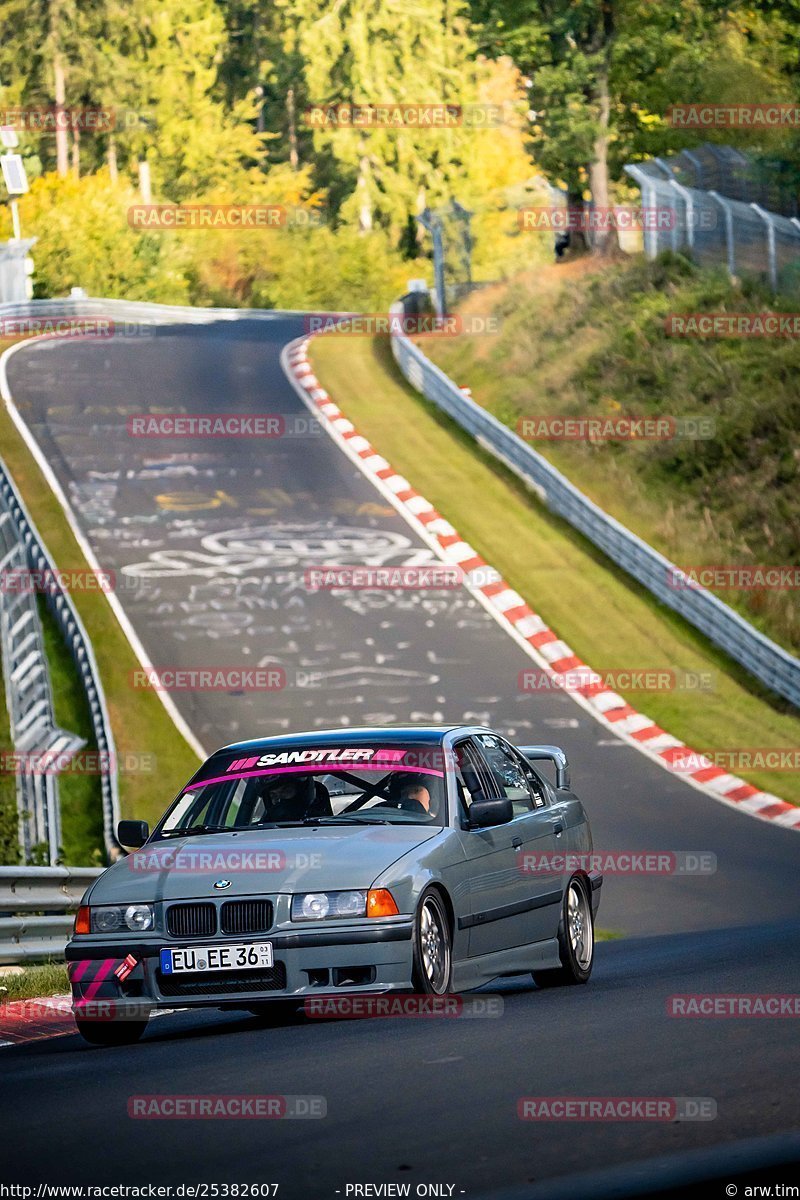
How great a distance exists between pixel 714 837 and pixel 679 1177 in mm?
13976

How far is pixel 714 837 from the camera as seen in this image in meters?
18.7

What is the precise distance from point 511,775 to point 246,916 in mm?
2523

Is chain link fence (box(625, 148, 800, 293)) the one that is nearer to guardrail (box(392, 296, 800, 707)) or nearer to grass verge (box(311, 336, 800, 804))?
guardrail (box(392, 296, 800, 707))

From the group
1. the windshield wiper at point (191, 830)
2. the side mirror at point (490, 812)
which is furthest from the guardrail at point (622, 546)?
the windshield wiper at point (191, 830)

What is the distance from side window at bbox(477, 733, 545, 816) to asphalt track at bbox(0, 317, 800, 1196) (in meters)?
1.07

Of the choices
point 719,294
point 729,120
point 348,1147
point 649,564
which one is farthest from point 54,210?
point 348,1147

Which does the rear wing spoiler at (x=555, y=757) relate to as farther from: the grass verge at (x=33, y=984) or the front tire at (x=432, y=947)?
the grass verge at (x=33, y=984)

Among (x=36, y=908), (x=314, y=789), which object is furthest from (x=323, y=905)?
(x=36, y=908)

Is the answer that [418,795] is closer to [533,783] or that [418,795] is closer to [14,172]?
[533,783]

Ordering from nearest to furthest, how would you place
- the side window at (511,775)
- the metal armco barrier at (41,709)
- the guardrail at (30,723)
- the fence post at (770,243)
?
1. the side window at (511,775)
2. the guardrail at (30,723)
3. the metal armco barrier at (41,709)
4. the fence post at (770,243)

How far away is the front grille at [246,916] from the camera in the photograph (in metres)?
8.65

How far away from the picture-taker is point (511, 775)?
1076cm

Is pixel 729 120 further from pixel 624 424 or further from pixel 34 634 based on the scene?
pixel 34 634

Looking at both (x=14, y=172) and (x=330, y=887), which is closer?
(x=330, y=887)
